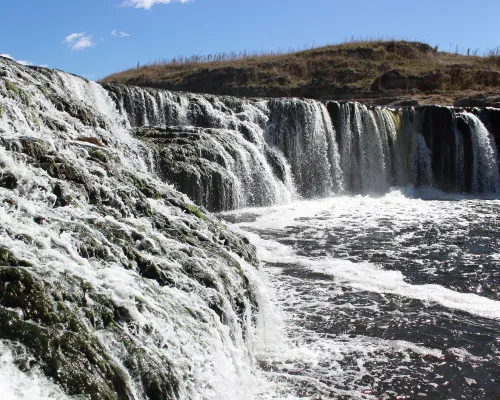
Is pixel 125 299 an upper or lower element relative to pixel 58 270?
lower

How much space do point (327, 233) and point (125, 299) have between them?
7.93m

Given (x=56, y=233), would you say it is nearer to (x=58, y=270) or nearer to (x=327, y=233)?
(x=58, y=270)

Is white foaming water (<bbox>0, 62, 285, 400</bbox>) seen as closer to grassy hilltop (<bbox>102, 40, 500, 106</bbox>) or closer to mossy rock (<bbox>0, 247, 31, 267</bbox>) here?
mossy rock (<bbox>0, 247, 31, 267</bbox>)

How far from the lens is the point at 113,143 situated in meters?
10.1

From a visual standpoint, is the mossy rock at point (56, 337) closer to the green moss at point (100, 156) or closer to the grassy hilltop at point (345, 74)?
the green moss at point (100, 156)

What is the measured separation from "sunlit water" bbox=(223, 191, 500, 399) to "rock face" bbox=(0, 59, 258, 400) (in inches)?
29.7

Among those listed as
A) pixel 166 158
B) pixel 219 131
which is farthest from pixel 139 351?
pixel 219 131

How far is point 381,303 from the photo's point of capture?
748 centimetres

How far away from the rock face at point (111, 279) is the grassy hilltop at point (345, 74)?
66.4ft

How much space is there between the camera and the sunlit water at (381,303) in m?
5.33

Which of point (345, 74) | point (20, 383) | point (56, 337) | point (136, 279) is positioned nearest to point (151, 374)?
point (56, 337)

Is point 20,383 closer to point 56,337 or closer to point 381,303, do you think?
point 56,337

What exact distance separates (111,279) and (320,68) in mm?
30813

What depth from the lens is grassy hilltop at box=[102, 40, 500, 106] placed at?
2839cm
